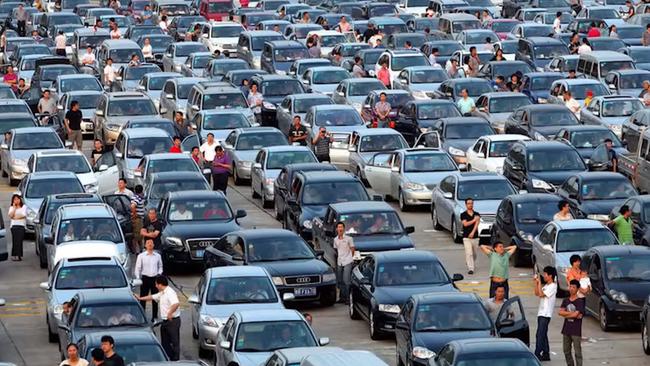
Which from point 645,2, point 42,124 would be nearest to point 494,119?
point 42,124

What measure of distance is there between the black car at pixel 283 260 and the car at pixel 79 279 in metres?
2.57

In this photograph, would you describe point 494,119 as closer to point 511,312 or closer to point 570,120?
point 570,120

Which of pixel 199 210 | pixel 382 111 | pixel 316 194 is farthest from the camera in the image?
pixel 382 111

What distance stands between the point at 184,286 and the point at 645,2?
136 feet

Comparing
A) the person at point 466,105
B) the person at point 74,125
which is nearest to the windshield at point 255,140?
the person at point 74,125

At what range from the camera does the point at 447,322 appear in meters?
28.2

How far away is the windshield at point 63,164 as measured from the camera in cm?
4228

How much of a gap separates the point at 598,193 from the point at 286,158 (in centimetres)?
762

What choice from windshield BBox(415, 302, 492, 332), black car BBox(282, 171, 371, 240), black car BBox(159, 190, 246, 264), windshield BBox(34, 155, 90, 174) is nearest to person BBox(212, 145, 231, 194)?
windshield BBox(34, 155, 90, 174)

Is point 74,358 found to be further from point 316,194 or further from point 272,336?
point 316,194

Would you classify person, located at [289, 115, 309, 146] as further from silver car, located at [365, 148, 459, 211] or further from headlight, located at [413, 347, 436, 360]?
headlight, located at [413, 347, 436, 360]

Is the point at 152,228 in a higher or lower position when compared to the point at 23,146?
higher

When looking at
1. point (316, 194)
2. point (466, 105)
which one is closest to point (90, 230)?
point (316, 194)

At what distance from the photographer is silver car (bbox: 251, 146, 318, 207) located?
139 ft
